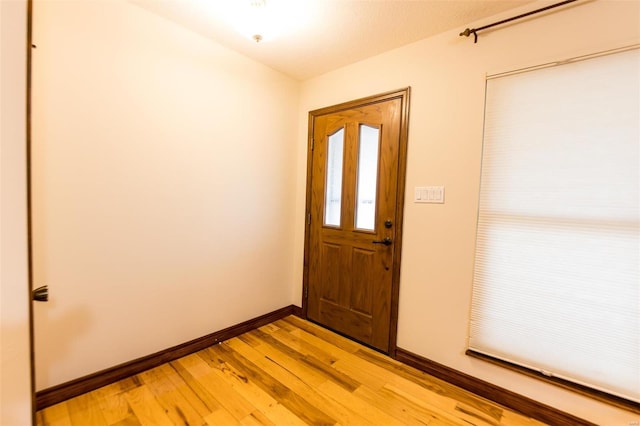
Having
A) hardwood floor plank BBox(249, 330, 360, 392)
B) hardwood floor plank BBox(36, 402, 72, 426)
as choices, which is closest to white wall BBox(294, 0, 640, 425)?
hardwood floor plank BBox(249, 330, 360, 392)

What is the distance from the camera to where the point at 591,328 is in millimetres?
1504

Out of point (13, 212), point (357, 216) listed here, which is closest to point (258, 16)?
point (357, 216)

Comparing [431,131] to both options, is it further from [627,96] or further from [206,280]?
[206,280]

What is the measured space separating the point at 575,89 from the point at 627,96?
0.21 m

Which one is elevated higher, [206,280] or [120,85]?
[120,85]

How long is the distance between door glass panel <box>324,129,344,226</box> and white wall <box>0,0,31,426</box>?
81.3 inches

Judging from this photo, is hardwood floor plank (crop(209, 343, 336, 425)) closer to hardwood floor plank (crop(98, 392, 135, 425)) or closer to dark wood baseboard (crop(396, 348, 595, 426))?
hardwood floor plank (crop(98, 392, 135, 425))

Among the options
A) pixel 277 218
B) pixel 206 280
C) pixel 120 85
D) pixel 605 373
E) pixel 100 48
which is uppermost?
pixel 100 48

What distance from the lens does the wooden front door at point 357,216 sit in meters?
2.24

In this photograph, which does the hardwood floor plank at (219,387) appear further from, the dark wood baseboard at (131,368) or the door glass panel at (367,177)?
the door glass panel at (367,177)

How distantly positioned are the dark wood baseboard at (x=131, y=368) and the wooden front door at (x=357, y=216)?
0.75m

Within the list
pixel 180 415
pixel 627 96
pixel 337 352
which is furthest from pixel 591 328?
pixel 180 415

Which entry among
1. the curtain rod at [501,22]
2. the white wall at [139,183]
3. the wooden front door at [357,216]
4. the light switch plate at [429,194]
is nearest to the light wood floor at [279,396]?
the white wall at [139,183]

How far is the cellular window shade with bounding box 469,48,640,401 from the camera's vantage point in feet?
4.66
